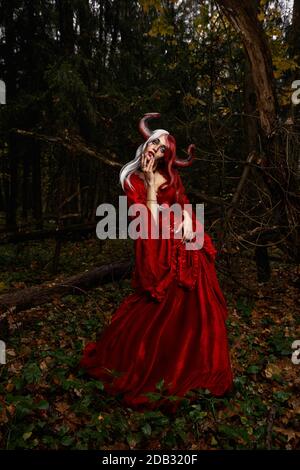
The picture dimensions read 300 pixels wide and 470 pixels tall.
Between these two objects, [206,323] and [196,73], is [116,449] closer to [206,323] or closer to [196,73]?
[206,323]

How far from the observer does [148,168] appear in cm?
334

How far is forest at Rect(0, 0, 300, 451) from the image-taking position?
125 inches

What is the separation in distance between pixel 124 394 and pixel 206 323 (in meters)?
0.96

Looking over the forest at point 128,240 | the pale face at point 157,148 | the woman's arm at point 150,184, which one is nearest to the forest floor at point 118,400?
the forest at point 128,240

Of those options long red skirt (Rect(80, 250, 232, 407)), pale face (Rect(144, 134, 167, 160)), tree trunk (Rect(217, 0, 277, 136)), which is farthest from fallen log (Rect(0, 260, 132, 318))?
tree trunk (Rect(217, 0, 277, 136))

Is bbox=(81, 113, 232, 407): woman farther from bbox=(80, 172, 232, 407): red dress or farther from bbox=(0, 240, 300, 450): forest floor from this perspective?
bbox=(0, 240, 300, 450): forest floor

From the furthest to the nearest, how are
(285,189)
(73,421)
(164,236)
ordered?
1. (285,189)
2. (164,236)
3. (73,421)

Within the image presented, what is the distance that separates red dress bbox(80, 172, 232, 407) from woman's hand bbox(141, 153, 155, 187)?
0.09 m

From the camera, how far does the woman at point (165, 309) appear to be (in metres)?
3.37

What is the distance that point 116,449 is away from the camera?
2877 millimetres

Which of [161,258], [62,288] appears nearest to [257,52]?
[161,258]

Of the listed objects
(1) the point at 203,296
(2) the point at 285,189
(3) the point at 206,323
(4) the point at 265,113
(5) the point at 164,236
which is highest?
(4) the point at 265,113

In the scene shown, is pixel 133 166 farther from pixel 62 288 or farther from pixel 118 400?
pixel 62 288
